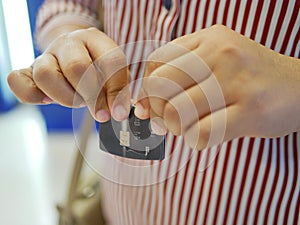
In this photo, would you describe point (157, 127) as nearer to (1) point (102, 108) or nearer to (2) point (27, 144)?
(1) point (102, 108)

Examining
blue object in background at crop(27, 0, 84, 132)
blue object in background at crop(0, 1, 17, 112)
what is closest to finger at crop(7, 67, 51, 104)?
blue object in background at crop(27, 0, 84, 132)

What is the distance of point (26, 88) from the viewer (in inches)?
15.5

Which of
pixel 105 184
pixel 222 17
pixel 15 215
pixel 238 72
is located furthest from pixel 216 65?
pixel 15 215

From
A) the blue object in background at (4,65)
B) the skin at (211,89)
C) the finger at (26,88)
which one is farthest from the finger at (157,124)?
the blue object in background at (4,65)

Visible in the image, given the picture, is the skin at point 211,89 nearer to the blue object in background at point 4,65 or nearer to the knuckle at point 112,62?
the knuckle at point 112,62

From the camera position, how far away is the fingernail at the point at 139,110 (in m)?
0.33

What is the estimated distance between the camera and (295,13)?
1.34 feet

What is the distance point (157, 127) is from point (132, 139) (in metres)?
0.03

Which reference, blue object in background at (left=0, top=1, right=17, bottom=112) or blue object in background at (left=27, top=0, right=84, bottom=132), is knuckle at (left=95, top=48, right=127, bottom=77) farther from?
blue object in background at (left=0, top=1, right=17, bottom=112)

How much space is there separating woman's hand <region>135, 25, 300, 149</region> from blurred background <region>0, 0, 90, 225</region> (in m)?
0.54

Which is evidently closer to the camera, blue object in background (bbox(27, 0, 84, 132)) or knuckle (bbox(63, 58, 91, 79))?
knuckle (bbox(63, 58, 91, 79))

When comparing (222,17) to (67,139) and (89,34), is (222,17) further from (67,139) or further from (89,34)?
(67,139)

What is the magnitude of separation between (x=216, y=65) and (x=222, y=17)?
138 mm

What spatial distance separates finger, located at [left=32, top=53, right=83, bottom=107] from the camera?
37cm
